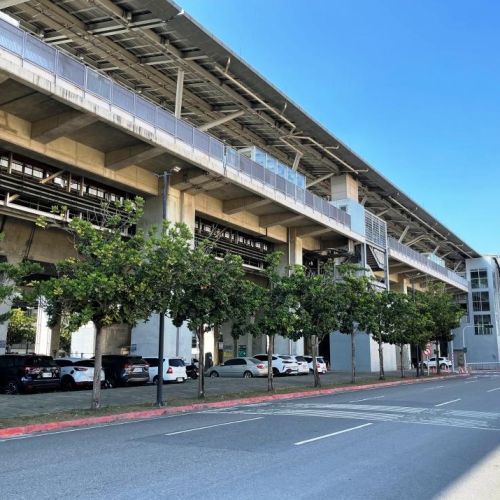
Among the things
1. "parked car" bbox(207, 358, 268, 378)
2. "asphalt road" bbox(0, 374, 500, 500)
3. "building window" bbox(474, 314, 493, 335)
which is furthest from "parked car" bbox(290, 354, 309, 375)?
"building window" bbox(474, 314, 493, 335)

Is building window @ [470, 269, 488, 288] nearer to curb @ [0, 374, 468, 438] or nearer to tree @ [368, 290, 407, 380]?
tree @ [368, 290, 407, 380]

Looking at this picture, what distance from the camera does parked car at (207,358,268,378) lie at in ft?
113

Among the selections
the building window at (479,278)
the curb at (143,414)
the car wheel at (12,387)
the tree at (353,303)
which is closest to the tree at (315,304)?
the tree at (353,303)

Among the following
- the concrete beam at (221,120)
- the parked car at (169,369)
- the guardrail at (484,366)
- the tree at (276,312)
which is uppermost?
the concrete beam at (221,120)

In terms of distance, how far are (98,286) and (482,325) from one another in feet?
245

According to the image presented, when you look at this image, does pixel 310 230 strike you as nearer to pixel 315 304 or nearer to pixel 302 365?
pixel 302 365

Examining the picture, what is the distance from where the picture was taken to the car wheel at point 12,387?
21.3 metres

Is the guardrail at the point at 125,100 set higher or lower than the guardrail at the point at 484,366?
higher

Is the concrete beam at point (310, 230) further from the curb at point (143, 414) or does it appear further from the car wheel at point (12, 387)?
A: the car wheel at point (12, 387)

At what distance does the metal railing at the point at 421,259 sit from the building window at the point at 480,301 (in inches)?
121

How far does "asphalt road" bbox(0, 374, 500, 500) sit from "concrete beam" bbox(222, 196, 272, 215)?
66.5 ft

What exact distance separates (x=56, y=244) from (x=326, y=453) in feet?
76.7

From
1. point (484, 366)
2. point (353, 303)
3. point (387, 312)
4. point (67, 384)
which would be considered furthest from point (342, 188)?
point (484, 366)

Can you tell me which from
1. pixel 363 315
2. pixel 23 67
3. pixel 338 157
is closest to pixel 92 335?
pixel 338 157
